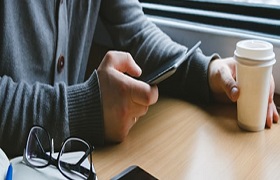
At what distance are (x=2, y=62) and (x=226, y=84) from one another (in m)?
0.44

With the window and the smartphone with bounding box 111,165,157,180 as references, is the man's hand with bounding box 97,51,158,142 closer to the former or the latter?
the smartphone with bounding box 111,165,157,180

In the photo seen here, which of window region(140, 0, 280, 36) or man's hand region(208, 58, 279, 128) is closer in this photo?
man's hand region(208, 58, 279, 128)

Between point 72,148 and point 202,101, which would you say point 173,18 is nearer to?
point 202,101

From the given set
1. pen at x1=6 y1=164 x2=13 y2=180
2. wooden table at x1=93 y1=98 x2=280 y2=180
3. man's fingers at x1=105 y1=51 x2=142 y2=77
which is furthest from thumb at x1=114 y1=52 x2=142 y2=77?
pen at x1=6 y1=164 x2=13 y2=180

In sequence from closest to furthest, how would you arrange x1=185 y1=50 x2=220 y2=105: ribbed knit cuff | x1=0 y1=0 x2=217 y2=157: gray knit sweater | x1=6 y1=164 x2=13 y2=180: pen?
x1=6 y1=164 x2=13 y2=180: pen < x1=0 y1=0 x2=217 y2=157: gray knit sweater < x1=185 y1=50 x2=220 y2=105: ribbed knit cuff

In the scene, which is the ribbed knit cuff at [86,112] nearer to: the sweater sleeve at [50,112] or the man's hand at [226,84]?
the sweater sleeve at [50,112]

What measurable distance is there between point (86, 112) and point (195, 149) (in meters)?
0.20

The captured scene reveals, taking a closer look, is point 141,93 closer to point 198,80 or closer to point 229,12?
point 198,80

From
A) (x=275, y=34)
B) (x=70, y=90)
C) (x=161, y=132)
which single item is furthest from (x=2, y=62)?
(x=275, y=34)

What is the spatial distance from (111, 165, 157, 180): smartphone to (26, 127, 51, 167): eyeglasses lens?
0.12 meters

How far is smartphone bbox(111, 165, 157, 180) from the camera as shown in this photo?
60cm

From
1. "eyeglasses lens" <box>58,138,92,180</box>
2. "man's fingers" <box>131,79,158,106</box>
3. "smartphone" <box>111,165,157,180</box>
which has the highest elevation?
"man's fingers" <box>131,79,158,106</box>

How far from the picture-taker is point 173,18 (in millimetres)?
1072

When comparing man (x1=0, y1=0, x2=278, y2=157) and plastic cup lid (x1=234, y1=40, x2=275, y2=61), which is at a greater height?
plastic cup lid (x1=234, y1=40, x2=275, y2=61)
